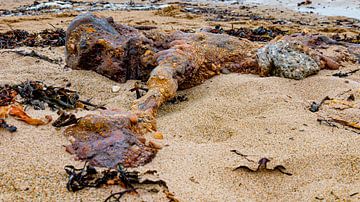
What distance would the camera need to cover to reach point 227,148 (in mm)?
2549

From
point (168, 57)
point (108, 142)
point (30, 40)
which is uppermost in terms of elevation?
point (168, 57)

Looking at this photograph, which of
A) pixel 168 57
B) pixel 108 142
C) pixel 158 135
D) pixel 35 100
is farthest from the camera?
pixel 168 57

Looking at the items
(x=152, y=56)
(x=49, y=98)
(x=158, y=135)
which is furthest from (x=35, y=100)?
(x=152, y=56)

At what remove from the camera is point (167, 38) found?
441cm

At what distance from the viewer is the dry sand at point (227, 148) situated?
78.3 inches

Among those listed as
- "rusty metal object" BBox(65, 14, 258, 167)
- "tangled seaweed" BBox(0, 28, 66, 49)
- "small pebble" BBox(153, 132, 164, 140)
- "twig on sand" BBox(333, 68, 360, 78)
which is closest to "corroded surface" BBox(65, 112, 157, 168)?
"small pebble" BBox(153, 132, 164, 140)

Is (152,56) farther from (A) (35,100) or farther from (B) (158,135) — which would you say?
(B) (158,135)

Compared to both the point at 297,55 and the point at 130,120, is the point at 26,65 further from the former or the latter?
the point at 297,55

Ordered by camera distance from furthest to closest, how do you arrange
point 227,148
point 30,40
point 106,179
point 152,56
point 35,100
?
point 30,40
point 152,56
point 35,100
point 227,148
point 106,179

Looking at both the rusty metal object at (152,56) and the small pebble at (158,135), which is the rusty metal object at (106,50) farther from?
the small pebble at (158,135)

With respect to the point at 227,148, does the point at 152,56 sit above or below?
above

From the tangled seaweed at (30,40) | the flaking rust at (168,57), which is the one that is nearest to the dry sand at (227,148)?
the flaking rust at (168,57)

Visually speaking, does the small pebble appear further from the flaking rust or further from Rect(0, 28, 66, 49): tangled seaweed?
Rect(0, 28, 66, 49): tangled seaweed

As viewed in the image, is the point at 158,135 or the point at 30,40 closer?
the point at 158,135
